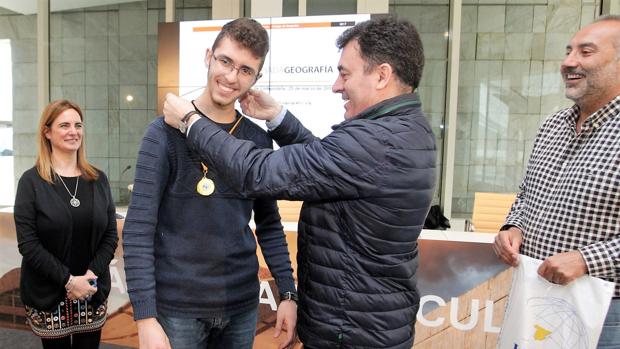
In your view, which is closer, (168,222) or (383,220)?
(383,220)

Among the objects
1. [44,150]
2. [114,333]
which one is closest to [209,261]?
[44,150]

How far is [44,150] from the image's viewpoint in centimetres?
219

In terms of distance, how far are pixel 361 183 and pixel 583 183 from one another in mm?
892

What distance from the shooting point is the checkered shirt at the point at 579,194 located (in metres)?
1.38

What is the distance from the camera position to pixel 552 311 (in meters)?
1.41

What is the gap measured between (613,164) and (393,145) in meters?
0.86

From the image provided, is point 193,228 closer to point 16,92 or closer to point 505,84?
point 505,84

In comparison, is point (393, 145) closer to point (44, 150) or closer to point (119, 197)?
point (44, 150)

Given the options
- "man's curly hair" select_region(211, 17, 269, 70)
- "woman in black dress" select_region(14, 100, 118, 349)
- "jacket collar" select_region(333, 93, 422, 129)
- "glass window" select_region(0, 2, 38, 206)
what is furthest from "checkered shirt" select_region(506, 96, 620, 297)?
"glass window" select_region(0, 2, 38, 206)

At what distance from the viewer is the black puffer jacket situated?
40.1 inches

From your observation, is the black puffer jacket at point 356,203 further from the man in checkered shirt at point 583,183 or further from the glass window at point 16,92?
the glass window at point 16,92

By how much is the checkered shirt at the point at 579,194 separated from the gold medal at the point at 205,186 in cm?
118

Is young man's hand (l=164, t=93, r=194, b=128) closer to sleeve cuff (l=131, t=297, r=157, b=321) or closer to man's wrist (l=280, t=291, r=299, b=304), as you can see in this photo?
sleeve cuff (l=131, t=297, r=157, b=321)

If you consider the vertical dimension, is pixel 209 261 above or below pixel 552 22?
below
